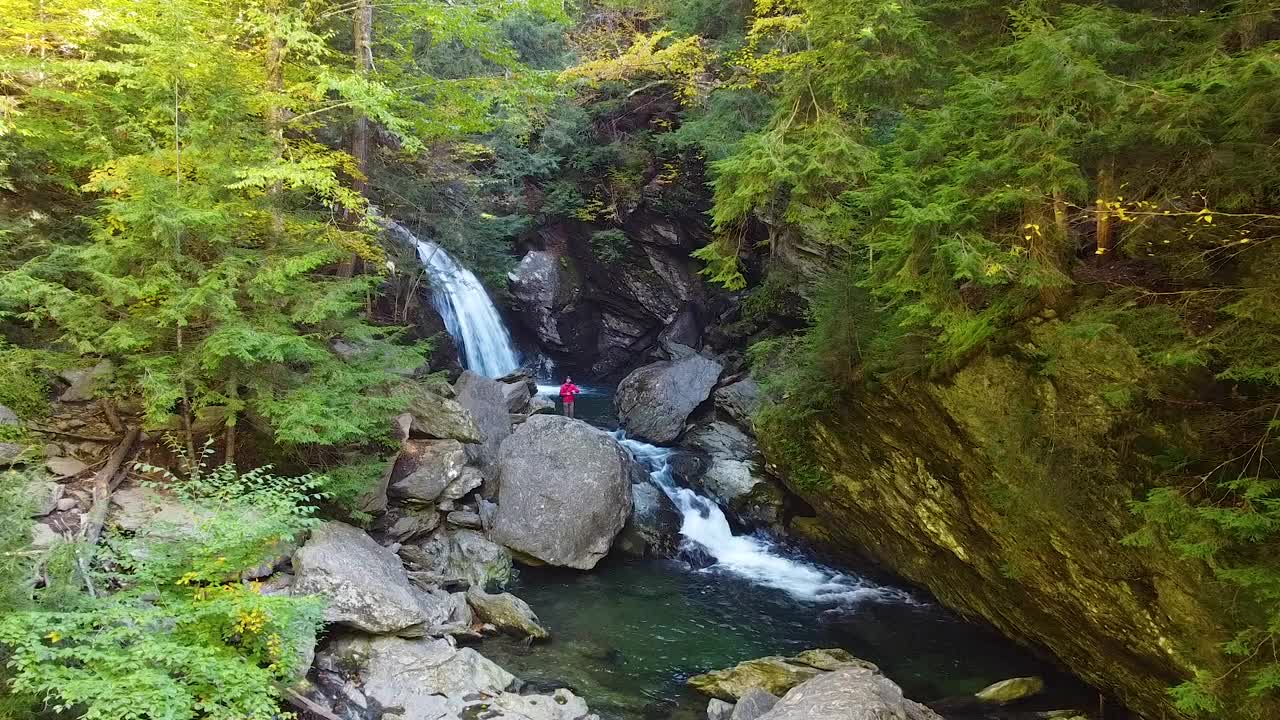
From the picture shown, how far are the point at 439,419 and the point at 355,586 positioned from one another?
4.78 meters

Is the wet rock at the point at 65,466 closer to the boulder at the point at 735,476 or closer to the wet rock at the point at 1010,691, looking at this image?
the boulder at the point at 735,476

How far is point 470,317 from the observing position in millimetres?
20984

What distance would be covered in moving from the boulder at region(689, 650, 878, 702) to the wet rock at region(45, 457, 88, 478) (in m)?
8.31

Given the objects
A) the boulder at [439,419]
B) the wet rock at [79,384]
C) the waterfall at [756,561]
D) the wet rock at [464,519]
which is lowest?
the waterfall at [756,561]

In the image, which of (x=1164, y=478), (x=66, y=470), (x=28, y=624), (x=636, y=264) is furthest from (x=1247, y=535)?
(x=636, y=264)

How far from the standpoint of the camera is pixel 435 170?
54.9 ft

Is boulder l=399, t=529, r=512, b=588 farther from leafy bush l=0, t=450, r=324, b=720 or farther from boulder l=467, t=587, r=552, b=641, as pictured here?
leafy bush l=0, t=450, r=324, b=720

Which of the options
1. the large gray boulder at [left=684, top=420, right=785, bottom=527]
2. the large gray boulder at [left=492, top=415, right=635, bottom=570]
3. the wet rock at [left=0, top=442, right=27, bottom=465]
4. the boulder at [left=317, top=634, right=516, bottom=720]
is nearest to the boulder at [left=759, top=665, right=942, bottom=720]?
the boulder at [left=317, top=634, right=516, bottom=720]

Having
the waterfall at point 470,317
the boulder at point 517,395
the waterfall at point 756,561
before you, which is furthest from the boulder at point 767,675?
the waterfall at point 470,317

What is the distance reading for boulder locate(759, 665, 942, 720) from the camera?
21.7ft

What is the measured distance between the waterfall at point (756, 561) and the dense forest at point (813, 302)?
1.38 meters

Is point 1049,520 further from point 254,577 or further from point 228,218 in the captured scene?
point 228,218

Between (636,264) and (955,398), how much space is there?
16.2 m

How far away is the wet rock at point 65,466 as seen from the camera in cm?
830
